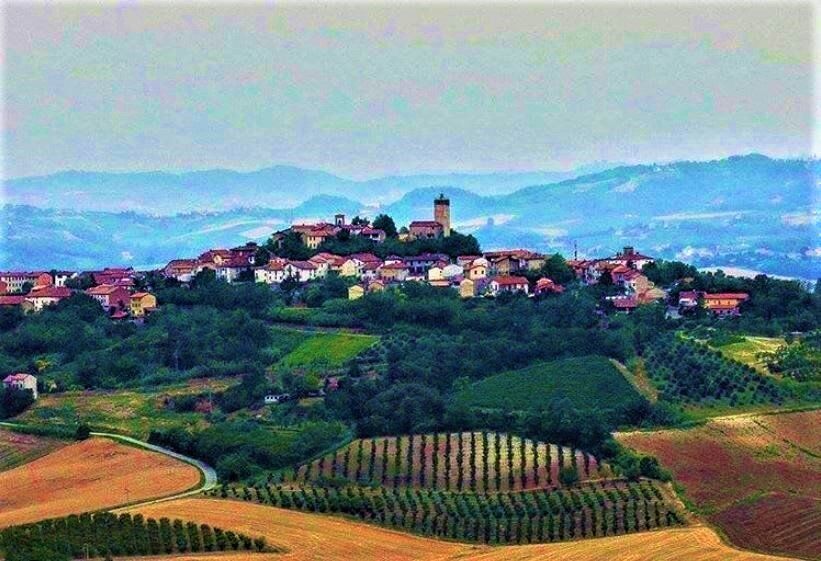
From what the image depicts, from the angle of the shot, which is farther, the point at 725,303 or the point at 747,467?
the point at 725,303

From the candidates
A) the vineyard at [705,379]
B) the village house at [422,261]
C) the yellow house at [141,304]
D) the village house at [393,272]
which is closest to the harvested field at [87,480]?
the vineyard at [705,379]

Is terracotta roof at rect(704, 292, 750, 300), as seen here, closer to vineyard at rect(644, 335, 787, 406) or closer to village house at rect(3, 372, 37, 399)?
vineyard at rect(644, 335, 787, 406)

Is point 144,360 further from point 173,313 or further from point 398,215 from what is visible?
point 398,215

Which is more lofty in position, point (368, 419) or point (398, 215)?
point (398, 215)

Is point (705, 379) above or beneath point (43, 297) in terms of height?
beneath

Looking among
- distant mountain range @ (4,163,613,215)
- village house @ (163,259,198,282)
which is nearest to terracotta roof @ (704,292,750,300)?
village house @ (163,259,198,282)

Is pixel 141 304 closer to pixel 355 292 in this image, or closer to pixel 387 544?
pixel 355 292

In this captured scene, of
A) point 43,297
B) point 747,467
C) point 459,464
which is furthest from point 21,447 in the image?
point 43,297

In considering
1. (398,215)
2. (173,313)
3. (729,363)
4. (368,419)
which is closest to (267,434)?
(368,419)
